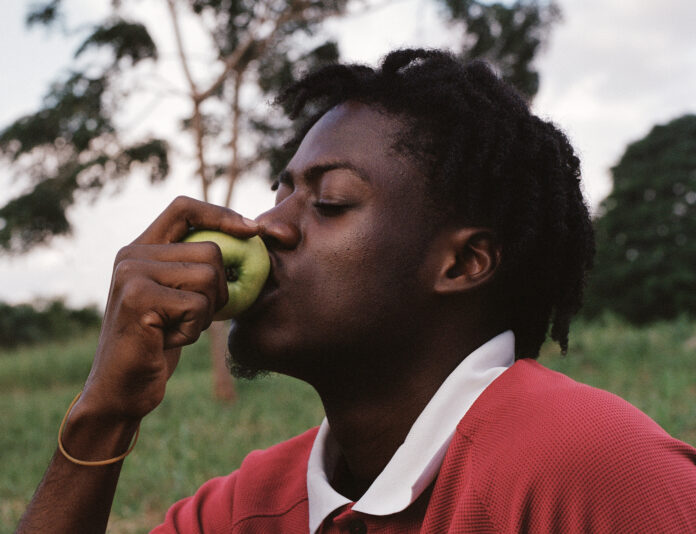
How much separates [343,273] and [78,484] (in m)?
0.84

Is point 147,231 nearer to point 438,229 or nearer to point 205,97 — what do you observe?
point 438,229

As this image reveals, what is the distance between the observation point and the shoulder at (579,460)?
1328 mm

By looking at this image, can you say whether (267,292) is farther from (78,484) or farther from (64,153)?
(64,153)

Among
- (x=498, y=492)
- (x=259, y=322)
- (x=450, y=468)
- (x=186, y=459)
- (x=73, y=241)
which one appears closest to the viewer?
(x=498, y=492)

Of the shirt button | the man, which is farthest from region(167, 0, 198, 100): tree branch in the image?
the shirt button

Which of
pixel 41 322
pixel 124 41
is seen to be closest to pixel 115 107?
pixel 124 41

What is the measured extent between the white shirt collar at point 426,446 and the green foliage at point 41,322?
1116 inches

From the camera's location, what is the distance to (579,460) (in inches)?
54.5

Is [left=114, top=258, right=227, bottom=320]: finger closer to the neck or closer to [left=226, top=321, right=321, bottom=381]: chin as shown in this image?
[left=226, top=321, right=321, bottom=381]: chin

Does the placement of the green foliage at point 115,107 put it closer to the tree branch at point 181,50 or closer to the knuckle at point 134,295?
the tree branch at point 181,50

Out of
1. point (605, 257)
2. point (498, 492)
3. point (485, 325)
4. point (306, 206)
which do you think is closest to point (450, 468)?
point (498, 492)

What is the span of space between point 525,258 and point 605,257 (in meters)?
28.3

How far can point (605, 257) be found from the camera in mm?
28484

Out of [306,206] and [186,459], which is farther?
[186,459]
